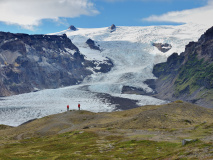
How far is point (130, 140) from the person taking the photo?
3869 centimetres

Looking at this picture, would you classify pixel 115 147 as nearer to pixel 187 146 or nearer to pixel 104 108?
pixel 187 146

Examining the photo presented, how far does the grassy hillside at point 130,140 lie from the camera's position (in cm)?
2894

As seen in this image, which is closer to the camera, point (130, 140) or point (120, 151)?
point (120, 151)

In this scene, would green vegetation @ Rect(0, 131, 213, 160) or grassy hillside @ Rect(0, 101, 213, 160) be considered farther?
grassy hillside @ Rect(0, 101, 213, 160)

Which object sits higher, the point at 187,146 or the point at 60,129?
the point at 187,146

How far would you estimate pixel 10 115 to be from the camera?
138m

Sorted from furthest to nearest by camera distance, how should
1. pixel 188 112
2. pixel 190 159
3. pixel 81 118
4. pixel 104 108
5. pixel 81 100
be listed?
pixel 81 100
pixel 104 108
pixel 81 118
pixel 188 112
pixel 190 159

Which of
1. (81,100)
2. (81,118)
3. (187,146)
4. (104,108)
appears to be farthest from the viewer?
(81,100)

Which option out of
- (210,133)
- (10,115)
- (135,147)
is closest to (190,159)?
(135,147)

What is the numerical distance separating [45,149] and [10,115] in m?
105

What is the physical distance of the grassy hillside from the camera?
28938mm

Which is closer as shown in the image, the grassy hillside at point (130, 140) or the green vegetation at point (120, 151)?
the green vegetation at point (120, 151)

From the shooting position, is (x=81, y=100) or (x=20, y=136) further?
(x=81, y=100)

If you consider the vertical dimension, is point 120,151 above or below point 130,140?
above
